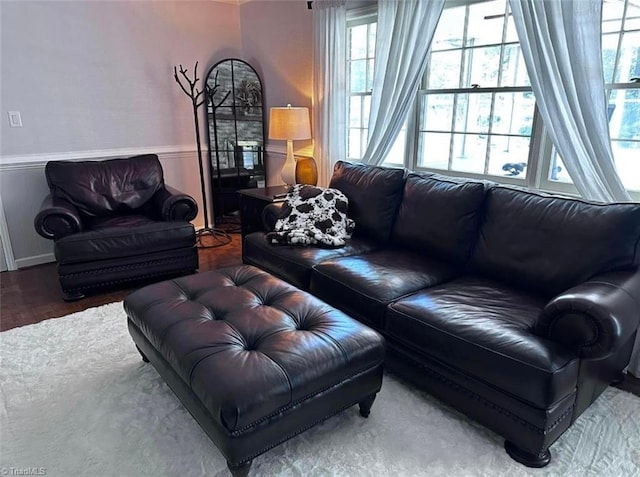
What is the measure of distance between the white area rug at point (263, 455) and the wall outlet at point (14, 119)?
2.16 metres

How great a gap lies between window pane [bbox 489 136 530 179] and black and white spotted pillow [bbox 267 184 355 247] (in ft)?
3.29

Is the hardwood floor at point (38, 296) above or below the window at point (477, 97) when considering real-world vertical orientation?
below

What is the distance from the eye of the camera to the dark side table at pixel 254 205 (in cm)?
353

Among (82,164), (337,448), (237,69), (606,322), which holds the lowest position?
(337,448)

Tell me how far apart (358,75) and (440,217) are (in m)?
1.70

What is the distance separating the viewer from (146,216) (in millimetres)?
3611

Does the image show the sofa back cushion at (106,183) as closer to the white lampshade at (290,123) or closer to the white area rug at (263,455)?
the white lampshade at (290,123)

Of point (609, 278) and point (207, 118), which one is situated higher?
point (207, 118)

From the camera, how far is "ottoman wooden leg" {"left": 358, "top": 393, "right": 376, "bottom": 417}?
5.88 feet

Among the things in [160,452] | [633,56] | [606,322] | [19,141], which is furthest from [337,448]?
[19,141]

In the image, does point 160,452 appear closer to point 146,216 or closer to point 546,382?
point 546,382

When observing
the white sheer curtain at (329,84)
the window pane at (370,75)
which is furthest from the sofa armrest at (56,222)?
the window pane at (370,75)

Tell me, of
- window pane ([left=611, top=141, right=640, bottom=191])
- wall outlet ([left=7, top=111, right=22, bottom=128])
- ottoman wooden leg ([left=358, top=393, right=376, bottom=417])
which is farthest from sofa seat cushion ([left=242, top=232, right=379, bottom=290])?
wall outlet ([left=7, top=111, right=22, bottom=128])

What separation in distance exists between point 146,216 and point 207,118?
1.36m
